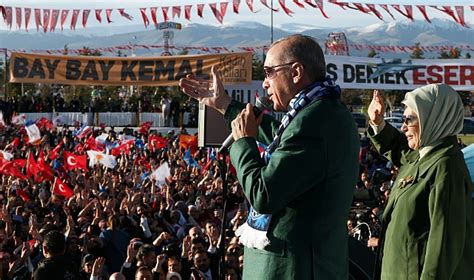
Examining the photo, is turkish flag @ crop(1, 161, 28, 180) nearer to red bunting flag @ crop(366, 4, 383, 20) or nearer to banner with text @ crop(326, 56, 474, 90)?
banner with text @ crop(326, 56, 474, 90)

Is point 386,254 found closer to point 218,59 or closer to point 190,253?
point 190,253

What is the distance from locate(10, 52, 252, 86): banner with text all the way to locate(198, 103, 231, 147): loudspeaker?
19.6 m

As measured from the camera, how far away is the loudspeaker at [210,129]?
17.2 feet

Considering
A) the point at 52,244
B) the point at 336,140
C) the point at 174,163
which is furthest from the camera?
the point at 174,163

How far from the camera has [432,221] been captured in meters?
3.66

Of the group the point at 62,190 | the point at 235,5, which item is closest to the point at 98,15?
the point at 235,5

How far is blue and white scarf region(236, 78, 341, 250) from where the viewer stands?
126 inches

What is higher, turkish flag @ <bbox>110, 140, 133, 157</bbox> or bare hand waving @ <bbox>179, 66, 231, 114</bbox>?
bare hand waving @ <bbox>179, 66, 231, 114</bbox>

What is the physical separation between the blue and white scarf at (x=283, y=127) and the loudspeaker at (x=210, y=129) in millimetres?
1920

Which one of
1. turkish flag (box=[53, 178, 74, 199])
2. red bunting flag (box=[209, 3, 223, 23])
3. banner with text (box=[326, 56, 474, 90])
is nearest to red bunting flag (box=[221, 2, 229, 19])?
red bunting flag (box=[209, 3, 223, 23])

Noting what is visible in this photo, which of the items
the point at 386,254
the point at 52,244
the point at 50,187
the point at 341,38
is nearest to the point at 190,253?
the point at 52,244

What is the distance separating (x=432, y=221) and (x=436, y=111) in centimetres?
50

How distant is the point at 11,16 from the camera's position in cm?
3130

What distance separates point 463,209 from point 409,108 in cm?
49
